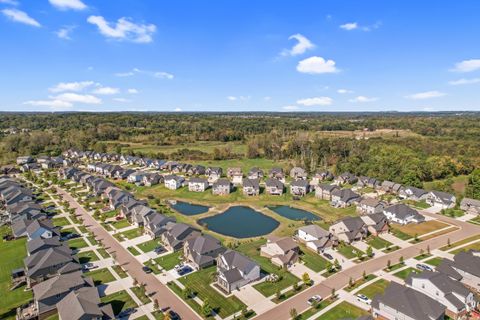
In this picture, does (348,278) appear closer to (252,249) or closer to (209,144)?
(252,249)

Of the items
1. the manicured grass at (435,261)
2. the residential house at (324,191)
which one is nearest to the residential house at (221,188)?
the residential house at (324,191)

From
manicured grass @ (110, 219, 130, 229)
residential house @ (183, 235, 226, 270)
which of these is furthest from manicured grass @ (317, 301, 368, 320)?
manicured grass @ (110, 219, 130, 229)

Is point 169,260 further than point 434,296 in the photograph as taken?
Yes

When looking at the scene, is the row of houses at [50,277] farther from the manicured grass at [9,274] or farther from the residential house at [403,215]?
the residential house at [403,215]

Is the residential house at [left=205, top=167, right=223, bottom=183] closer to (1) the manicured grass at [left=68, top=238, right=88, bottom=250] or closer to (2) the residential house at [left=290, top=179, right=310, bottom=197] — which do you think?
(2) the residential house at [left=290, top=179, right=310, bottom=197]

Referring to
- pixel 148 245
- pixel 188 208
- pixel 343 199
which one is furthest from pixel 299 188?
pixel 148 245

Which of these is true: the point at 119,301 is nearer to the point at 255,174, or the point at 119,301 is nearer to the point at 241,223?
the point at 241,223

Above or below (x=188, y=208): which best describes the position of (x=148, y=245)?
above
